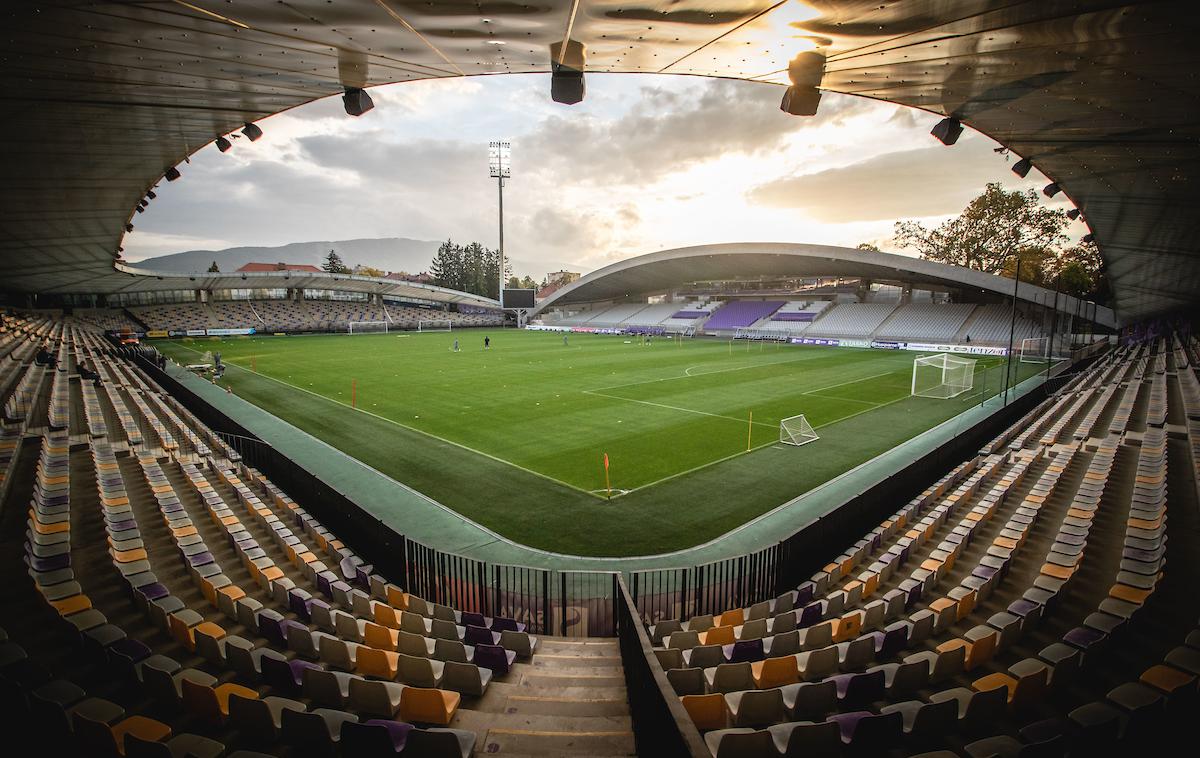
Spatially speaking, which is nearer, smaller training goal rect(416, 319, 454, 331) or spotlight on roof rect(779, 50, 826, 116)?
spotlight on roof rect(779, 50, 826, 116)

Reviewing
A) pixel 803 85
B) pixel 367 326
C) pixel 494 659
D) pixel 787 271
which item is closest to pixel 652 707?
pixel 494 659

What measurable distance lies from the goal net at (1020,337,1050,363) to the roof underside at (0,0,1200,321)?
34348 millimetres

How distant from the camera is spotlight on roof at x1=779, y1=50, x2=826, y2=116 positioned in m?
6.78

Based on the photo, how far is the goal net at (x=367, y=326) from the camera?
71.0 metres

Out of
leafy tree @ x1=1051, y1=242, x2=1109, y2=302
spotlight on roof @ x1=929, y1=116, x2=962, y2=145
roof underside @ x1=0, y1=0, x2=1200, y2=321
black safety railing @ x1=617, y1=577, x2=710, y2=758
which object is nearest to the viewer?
black safety railing @ x1=617, y1=577, x2=710, y2=758

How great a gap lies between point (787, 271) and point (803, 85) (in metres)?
58.0

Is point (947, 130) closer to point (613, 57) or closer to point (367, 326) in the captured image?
point (613, 57)

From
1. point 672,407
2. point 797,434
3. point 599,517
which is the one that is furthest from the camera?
point 672,407

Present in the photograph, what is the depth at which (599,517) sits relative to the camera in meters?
11.8

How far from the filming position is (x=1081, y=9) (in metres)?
5.20

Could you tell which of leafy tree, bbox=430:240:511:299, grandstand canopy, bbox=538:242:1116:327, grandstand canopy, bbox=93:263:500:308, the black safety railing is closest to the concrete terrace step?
the black safety railing

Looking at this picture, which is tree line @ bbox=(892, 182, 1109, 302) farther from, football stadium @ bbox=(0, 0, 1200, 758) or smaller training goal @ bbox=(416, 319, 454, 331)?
smaller training goal @ bbox=(416, 319, 454, 331)

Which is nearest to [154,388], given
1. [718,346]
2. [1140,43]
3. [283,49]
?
[283,49]

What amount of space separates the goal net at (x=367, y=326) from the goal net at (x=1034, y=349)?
71.9 metres
